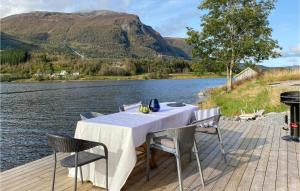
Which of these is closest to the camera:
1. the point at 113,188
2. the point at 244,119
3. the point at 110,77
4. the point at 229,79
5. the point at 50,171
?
the point at 113,188

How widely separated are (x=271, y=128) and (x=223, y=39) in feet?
41.3

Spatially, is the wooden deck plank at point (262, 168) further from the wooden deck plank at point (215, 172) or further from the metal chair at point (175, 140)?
the metal chair at point (175, 140)

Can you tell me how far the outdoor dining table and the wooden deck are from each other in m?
0.23

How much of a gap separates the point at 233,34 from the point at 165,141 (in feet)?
54.2

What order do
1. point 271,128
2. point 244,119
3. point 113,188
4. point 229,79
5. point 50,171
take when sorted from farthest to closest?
point 229,79, point 244,119, point 271,128, point 50,171, point 113,188

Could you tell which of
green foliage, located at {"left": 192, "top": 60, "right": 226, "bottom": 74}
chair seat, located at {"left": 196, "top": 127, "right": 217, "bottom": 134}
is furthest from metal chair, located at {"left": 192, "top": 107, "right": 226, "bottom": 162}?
green foliage, located at {"left": 192, "top": 60, "right": 226, "bottom": 74}

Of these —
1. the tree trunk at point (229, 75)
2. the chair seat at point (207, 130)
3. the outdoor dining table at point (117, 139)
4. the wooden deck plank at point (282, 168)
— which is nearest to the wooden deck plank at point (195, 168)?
the chair seat at point (207, 130)

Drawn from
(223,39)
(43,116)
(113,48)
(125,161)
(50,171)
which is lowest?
(43,116)

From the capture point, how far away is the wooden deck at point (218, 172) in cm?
382

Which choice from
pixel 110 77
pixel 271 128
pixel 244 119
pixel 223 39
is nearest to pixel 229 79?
pixel 223 39

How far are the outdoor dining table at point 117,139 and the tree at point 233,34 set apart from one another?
49.4 ft

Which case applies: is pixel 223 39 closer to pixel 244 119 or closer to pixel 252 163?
pixel 244 119

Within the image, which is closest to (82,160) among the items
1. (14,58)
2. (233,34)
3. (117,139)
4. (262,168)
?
(117,139)

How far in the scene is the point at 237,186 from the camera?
376cm
